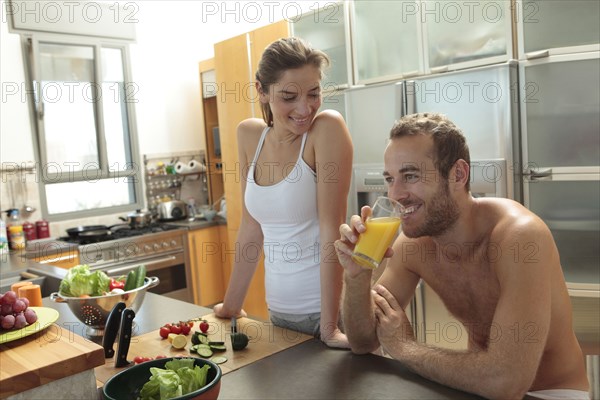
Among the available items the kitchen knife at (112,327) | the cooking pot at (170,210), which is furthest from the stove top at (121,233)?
the kitchen knife at (112,327)

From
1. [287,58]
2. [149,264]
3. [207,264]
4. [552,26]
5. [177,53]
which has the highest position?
[177,53]

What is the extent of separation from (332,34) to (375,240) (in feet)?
8.22

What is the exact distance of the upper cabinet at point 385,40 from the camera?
3.05 meters

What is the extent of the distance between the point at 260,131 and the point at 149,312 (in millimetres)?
728

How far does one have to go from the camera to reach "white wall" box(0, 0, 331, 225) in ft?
15.0

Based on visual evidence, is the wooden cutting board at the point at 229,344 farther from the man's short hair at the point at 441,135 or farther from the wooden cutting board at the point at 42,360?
the man's short hair at the point at 441,135

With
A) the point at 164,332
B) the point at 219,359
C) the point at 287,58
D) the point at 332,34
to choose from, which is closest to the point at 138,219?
the point at 332,34

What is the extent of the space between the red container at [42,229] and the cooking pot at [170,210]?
2.87ft

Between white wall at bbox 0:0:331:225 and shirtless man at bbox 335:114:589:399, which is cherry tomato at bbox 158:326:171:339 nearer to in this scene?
shirtless man at bbox 335:114:589:399

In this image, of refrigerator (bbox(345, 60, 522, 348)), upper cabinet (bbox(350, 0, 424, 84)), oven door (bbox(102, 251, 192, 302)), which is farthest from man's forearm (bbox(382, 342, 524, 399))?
oven door (bbox(102, 251, 192, 302))

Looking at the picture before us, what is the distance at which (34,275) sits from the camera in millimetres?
Result: 2674

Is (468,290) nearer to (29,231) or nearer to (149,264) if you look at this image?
(149,264)

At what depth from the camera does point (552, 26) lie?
8.69ft

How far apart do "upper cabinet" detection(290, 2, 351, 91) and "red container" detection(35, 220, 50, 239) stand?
223 cm
